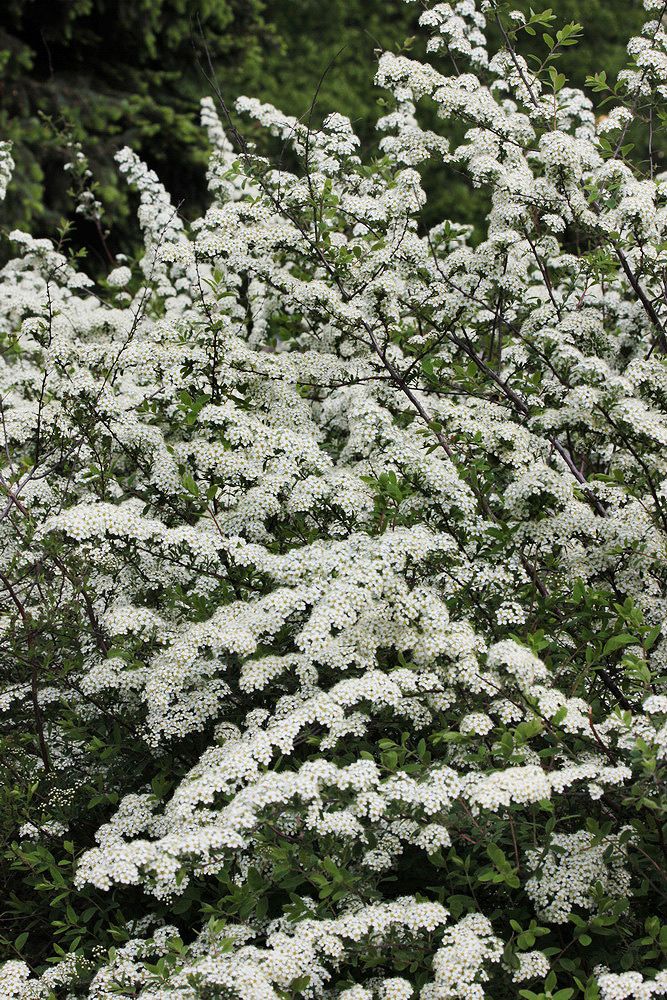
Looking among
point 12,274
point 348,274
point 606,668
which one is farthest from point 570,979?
point 12,274

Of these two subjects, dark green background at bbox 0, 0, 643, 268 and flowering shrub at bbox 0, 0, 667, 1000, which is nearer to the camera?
flowering shrub at bbox 0, 0, 667, 1000

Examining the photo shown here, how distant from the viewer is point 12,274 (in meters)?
5.86

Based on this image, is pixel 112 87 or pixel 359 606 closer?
pixel 359 606

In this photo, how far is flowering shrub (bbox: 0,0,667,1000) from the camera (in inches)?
109

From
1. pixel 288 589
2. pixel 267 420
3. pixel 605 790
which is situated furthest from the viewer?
pixel 267 420

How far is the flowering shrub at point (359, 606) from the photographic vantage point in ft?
9.10

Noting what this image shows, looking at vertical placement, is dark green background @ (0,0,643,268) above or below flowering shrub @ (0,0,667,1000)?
above

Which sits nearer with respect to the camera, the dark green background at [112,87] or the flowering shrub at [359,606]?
the flowering shrub at [359,606]

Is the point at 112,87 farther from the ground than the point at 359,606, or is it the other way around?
the point at 112,87

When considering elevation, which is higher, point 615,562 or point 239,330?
point 239,330

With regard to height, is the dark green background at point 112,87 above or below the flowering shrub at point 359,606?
above

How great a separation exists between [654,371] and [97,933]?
9.07ft

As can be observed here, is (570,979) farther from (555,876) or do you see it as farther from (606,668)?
(606,668)

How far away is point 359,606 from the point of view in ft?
10.1
